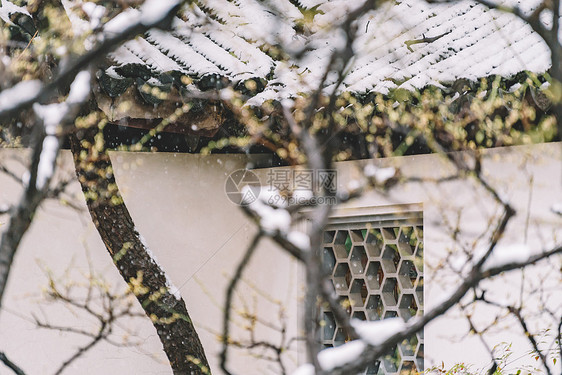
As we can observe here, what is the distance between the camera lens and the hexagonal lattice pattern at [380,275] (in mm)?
5203

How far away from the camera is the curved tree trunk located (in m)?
4.02

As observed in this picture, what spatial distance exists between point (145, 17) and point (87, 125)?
2.55 m

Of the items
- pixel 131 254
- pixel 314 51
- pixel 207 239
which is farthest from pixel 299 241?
pixel 207 239

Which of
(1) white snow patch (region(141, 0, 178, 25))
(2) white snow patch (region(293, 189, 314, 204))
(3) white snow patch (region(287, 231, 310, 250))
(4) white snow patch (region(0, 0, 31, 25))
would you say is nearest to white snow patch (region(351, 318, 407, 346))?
(3) white snow patch (region(287, 231, 310, 250))

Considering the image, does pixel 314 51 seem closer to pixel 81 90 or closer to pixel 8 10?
pixel 8 10

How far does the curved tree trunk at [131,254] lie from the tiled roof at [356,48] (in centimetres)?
57

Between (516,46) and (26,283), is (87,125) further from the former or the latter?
(516,46)

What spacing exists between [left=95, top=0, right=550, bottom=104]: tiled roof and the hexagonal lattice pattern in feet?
3.70

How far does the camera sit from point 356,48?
4160 mm

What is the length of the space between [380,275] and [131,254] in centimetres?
212

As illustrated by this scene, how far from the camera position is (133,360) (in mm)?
5453

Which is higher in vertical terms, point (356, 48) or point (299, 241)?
point (356, 48)

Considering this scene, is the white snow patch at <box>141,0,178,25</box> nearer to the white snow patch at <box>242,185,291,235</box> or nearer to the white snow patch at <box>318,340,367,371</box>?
the white snow patch at <box>242,185,291,235</box>

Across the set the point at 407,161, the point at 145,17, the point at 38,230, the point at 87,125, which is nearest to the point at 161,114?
the point at 87,125
